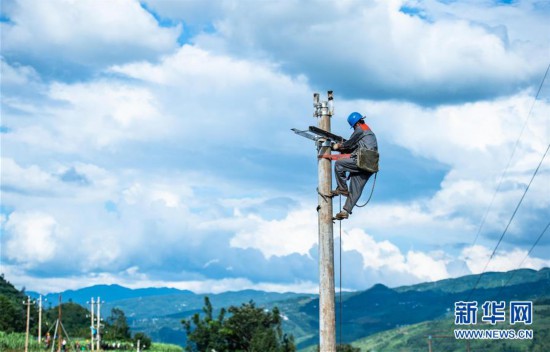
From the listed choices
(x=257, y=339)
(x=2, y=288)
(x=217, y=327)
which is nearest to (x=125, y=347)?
(x=217, y=327)

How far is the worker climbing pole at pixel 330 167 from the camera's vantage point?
13.4 metres

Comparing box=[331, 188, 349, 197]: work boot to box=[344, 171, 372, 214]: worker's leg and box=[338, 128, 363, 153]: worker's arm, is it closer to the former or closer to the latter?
box=[344, 171, 372, 214]: worker's leg

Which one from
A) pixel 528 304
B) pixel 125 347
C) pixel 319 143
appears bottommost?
pixel 125 347

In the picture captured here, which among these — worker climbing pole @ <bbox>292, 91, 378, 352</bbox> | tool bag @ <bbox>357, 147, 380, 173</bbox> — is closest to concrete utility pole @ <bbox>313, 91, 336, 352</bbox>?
worker climbing pole @ <bbox>292, 91, 378, 352</bbox>

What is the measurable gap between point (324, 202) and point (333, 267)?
1.13 meters

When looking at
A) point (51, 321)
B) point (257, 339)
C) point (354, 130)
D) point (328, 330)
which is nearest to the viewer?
point (328, 330)

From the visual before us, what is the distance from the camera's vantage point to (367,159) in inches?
542

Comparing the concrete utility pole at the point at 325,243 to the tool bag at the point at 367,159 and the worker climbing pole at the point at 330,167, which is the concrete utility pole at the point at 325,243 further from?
the tool bag at the point at 367,159

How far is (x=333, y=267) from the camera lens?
1336 centimetres

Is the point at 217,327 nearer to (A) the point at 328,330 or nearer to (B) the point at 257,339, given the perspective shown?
(B) the point at 257,339

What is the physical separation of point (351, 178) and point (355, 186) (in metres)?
0.17

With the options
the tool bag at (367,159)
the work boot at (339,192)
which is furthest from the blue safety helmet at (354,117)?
the work boot at (339,192)

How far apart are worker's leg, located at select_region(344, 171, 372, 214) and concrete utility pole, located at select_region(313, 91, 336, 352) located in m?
0.46

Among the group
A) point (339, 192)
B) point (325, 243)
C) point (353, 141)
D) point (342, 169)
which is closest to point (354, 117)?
point (353, 141)
